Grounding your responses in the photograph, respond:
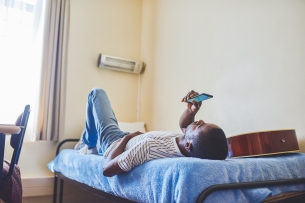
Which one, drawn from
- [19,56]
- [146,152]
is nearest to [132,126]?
[19,56]

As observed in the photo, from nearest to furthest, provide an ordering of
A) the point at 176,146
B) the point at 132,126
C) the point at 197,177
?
the point at 197,177 < the point at 176,146 < the point at 132,126

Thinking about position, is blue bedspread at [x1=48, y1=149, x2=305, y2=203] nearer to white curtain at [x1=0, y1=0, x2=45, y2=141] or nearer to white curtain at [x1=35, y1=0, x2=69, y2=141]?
white curtain at [x1=35, y1=0, x2=69, y2=141]

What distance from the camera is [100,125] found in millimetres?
1901

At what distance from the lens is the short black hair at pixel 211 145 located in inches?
46.8

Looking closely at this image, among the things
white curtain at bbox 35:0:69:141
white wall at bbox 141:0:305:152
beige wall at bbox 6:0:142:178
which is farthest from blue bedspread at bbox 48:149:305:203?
beige wall at bbox 6:0:142:178

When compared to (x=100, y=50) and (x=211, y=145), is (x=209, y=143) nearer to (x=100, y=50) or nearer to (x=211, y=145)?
(x=211, y=145)

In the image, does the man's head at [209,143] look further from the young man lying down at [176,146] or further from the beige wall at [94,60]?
the beige wall at [94,60]

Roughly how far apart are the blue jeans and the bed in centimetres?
45

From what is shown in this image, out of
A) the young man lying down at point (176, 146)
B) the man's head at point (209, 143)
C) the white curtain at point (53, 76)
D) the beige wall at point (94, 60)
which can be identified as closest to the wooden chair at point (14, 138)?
the young man lying down at point (176, 146)

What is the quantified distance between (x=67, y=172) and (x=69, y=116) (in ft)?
2.70

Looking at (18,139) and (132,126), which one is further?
(132,126)

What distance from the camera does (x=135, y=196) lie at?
3.94 feet

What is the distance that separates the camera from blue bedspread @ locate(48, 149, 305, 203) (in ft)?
3.10

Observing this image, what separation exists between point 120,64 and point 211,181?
220 cm
